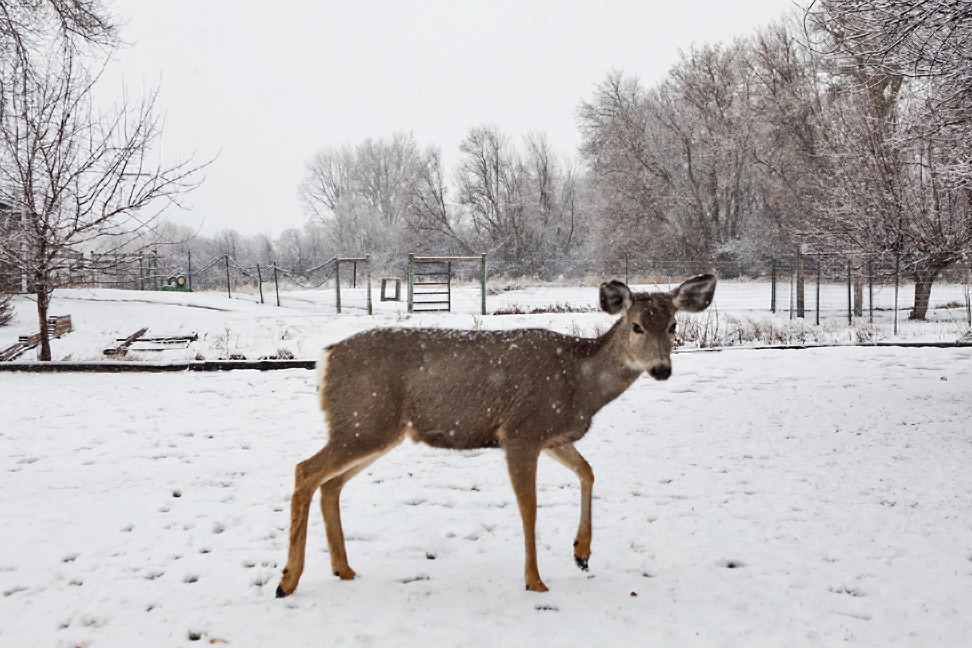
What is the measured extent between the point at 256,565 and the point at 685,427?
4.43 m

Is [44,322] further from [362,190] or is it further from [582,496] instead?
[362,190]

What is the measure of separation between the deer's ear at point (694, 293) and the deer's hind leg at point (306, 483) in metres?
1.76

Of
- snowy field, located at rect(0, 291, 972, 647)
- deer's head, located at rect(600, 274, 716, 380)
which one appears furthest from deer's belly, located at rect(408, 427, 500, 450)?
deer's head, located at rect(600, 274, 716, 380)

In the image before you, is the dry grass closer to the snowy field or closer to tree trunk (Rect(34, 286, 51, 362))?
the snowy field

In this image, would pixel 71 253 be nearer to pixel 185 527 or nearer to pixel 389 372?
pixel 185 527

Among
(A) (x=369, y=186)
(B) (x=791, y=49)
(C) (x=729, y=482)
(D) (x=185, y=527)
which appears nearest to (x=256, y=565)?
(D) (x=185, y=527)

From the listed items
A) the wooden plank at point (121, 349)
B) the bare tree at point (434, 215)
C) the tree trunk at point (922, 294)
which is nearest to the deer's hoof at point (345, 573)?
the wooden plank at point (121, 349)

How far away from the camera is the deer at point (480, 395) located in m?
3.34

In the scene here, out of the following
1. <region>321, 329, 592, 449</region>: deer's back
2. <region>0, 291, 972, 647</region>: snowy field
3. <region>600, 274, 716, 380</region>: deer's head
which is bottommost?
<region>0, 291, 972, 647</region>: snowy field

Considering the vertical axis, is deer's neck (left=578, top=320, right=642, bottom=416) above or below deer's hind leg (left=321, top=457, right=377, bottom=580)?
above

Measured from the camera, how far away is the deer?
11.0 ft

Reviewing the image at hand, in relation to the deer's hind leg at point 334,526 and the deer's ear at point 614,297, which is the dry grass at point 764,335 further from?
the deer's hind leg at point 334,526

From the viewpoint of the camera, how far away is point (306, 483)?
10.9 ft

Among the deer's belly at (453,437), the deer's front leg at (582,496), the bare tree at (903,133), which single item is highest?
the bare tree at (903,133)
